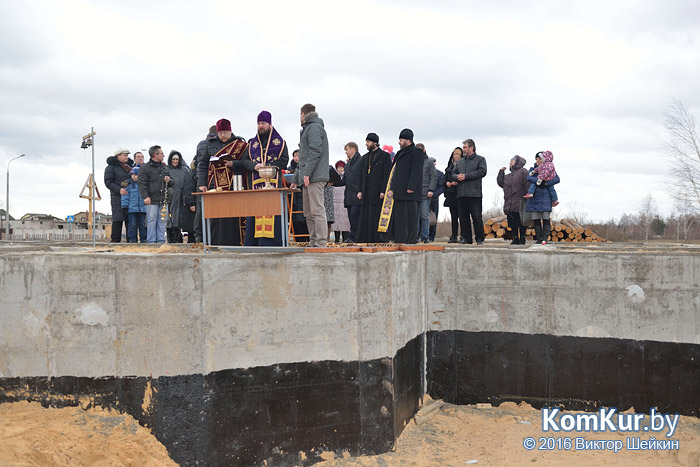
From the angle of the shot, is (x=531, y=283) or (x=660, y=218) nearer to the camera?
(x=531, y=283)

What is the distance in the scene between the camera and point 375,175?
9141 mm

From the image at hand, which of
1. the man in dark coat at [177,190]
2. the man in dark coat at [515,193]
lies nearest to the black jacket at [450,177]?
the man in dark coat at [515,193]

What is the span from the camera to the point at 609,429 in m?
6.84

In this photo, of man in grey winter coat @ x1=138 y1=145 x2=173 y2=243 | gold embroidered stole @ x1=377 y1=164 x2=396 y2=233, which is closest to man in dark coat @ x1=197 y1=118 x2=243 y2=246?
gold embroidered stole @ x1=377 y1=164 x2=396 y2=233

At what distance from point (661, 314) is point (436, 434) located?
2.94 m

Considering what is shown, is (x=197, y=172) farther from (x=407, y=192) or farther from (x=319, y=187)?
(x=407, y=192)

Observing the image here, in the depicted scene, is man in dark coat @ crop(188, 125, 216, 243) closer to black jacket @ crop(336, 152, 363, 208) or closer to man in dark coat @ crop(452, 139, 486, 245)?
black jacket @ crop(336, 152, 363, 208)

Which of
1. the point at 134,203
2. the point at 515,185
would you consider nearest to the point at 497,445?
the point at 515,185

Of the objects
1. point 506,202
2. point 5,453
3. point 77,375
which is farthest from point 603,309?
point 5,453

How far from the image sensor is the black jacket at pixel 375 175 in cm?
911

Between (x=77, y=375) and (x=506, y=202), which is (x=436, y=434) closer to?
(x=77, y=375)

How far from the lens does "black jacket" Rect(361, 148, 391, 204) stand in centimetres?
911

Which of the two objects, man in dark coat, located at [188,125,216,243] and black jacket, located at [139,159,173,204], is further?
black jacket, located at [139,159,173,204]

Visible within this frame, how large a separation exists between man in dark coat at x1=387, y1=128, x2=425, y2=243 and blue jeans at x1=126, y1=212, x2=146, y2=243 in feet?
17.5
